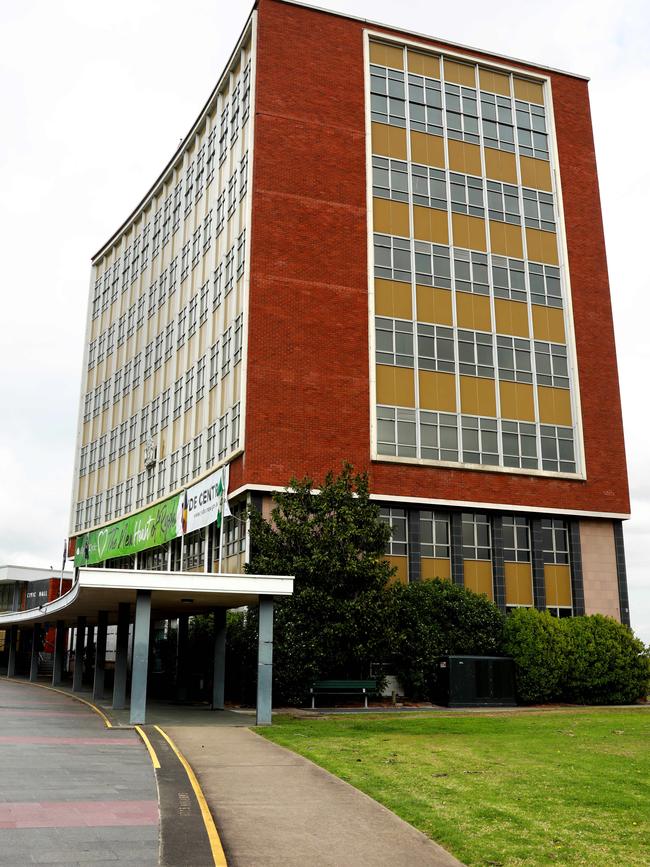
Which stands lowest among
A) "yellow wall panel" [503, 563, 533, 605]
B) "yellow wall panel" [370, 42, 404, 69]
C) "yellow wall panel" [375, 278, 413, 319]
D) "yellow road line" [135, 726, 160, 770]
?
"yellow road line" [135, 726, 160, 770]

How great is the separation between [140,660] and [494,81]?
36.7m

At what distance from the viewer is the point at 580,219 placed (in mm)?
45375

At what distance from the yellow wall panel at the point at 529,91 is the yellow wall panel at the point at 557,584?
82.0ft

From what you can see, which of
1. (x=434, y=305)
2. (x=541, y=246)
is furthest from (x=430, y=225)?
(x=541, y=246)

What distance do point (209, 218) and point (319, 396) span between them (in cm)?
1571

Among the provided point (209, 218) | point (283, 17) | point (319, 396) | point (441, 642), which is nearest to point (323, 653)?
point (441, 642)

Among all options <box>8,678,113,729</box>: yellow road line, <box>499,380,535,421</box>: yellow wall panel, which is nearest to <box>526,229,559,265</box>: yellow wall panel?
<box>499,380,535,421</box>: yellow wall panel

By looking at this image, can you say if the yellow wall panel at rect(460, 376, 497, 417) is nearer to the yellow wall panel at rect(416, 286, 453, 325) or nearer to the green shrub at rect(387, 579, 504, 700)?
the yellow wall panel at rect(416, 286, 453, 325)

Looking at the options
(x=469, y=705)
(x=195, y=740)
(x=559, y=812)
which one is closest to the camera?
(x=559, y=812)

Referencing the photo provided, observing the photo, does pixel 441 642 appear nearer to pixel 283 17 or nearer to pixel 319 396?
pixel 319 396

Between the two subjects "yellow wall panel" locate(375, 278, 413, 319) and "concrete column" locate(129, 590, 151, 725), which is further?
"yellow wall panel" locate(375, 278, 413, 319)

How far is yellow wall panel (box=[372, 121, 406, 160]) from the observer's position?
138 ft

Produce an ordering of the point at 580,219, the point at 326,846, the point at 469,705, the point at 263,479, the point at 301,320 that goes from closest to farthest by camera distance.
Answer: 1. the point at 326,846
2. the point at 469,705
3. the point at 263,479
4. the point at 301,320
5. the point at 580,219

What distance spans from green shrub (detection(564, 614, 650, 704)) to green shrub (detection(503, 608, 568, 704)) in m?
0.40
